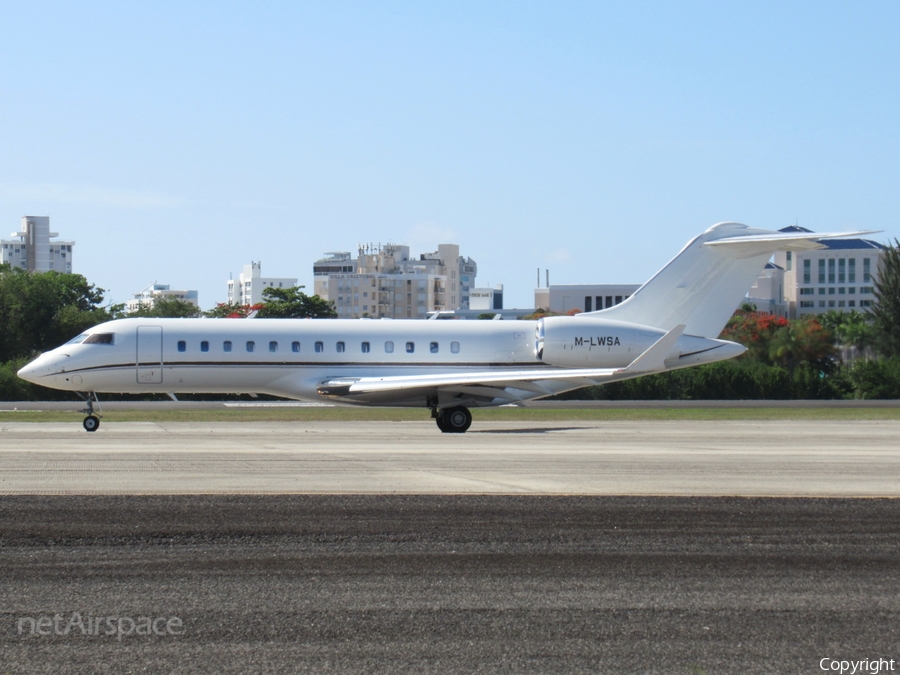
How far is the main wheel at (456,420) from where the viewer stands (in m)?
28.7

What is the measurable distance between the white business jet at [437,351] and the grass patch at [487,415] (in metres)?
4.70

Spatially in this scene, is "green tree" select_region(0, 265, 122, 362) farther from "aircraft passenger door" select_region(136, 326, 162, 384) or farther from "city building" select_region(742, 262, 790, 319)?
"city building" select_region(742, 262, 790, 319)

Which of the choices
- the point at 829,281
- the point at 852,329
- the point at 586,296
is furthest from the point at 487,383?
the point at 829,281

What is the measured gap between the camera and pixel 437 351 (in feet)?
101

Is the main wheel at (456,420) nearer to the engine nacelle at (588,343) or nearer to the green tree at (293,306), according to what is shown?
the engine nacelle at (588,343)

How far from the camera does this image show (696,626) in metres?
7.68

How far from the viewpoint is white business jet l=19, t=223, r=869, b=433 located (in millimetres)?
28516

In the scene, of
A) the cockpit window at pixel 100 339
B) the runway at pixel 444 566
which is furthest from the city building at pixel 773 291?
the runway at pixel 444 566

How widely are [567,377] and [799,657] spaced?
21955mm

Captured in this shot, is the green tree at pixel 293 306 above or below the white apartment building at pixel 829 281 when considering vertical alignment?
below

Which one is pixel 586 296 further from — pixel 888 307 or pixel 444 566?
pixel 444 566

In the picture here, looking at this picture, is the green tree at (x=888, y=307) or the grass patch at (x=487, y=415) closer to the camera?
the grass patch at (x=487, y=415)

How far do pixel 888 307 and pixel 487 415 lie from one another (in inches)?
2358

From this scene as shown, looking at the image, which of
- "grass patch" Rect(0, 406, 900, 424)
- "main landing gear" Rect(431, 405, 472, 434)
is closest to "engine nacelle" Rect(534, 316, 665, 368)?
"main landing gear" Rect(431, 405, 472, 434)
